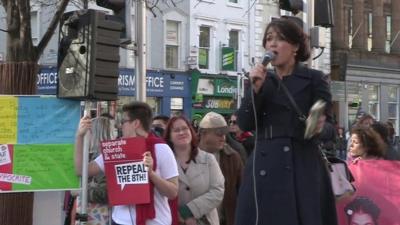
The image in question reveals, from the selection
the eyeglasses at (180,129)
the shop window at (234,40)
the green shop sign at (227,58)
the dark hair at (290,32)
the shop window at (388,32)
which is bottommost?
the eyeglasses at (180,129)

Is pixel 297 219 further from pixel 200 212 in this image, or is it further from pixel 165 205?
pixel 200 212

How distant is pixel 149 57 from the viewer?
30.9 m

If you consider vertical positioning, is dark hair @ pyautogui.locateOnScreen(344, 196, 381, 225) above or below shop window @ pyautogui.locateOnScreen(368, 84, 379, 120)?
below

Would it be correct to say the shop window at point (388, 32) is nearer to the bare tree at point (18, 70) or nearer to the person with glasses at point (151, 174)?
the bare tree at point (18, 70)

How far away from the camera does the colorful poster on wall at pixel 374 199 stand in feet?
19.0

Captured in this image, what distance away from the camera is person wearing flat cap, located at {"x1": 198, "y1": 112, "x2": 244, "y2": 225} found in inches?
261

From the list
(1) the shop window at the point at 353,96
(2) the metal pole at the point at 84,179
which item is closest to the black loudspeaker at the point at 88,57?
(2) the metal pole at the point at 84,179

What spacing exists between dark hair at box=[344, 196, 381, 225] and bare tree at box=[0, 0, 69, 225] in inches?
161

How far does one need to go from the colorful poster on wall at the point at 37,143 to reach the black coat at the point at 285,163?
3384 mm

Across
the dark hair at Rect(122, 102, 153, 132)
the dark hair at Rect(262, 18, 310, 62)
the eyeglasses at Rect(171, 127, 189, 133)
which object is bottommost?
the eyeglasses at Rect(171, 127, 189, 133)

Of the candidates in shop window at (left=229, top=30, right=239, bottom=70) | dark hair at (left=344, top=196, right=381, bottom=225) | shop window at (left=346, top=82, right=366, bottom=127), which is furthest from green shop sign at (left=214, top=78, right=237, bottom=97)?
dark hair at (left=344, top=196, right=381, bottom=225)

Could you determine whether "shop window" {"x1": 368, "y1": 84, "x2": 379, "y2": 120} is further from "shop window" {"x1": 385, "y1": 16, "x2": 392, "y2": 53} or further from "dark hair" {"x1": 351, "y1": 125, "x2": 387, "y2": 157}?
"dark hair" {"x1": 351, "y1": 125, "x2": 387, "y2": 157}

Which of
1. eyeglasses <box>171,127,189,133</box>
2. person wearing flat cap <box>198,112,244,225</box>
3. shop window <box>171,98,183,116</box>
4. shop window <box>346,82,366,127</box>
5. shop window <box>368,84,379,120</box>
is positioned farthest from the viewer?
shop window <box>368,84,379,120</box>

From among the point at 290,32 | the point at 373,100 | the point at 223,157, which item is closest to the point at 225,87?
the point at 373,100
